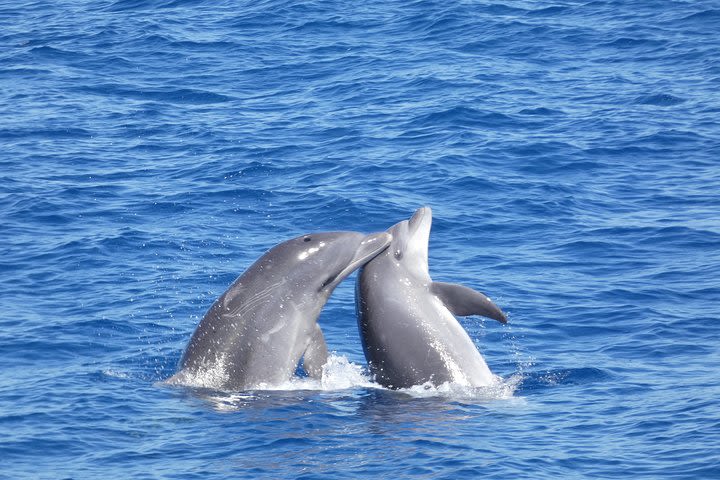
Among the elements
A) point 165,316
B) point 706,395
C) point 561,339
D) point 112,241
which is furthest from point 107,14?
point 706,395

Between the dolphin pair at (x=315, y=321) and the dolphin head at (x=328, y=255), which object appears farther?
the dolphin head at (x=328, y=255)

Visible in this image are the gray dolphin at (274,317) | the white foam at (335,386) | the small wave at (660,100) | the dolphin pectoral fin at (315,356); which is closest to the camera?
the white foam at (335,386)

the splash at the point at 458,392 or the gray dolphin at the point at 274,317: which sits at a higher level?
the gray dolphin at the point at 274,317

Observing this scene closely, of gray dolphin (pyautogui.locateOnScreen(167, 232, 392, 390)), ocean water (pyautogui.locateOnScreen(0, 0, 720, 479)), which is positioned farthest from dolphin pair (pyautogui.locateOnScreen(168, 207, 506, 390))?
ocean water (pyautogui.locateOnScreen(0, 0, 720, 479))

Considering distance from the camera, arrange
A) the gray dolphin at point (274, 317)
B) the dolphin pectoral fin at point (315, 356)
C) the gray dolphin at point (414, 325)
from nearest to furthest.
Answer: the gray dolphin at point (274, 317)
the gray dolphin at point (414, 325)
the dolphin pectoral fin at point (315, 356)

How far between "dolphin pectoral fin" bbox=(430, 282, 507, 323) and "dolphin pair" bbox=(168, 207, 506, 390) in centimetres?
1

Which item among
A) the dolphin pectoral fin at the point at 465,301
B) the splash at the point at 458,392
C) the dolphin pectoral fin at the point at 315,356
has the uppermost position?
the dolphin pectoral fin at the point at 465,301

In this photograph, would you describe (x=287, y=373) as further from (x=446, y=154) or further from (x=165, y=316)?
(x=446, y=154)

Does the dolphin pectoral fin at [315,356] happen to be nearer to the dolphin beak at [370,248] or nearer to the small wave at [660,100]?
the dolphin beak at [370,248]

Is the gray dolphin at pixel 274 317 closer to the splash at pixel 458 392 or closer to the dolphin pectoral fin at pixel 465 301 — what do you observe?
the dolphin pectoral fin at pixel 465 301

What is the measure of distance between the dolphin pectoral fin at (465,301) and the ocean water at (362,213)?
3.47 feet

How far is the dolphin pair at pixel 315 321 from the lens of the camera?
53.4 feet

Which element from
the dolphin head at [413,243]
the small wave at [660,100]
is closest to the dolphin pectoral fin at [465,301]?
the dolphin head at [413,243]

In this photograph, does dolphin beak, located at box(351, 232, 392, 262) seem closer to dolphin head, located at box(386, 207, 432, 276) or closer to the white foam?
Result: dolphin head, located at box(386, 207, 432, 276)
